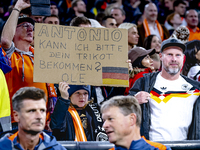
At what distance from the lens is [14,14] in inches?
142

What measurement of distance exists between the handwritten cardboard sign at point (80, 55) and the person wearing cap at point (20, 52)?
1.08 feet

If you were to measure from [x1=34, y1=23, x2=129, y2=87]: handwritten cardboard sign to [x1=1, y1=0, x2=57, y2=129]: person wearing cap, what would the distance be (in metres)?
0.33

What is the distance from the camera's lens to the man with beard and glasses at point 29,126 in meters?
2.72

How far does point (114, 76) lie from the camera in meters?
3.47

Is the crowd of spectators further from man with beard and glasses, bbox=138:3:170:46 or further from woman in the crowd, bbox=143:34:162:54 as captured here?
man with beard and glasses, bbox=138:3:170:46

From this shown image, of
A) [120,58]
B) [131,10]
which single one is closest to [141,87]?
[120,58]

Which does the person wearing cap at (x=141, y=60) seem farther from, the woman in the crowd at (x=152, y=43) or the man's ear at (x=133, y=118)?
the man's ear at (x=133, y=118)

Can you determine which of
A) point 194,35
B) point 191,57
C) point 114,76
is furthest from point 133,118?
point 194,35

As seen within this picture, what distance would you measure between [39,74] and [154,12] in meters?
4.36

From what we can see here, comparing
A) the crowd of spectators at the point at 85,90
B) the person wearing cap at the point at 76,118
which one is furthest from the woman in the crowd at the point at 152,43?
the person wearing cap at the point at 76,118

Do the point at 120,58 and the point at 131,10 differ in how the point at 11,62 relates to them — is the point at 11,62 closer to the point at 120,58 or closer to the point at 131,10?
the point at 120,58

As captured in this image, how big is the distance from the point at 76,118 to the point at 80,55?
74cm

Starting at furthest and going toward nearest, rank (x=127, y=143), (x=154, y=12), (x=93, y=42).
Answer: (x=154, y=12)
(x=93, y=42)
(x=127, y=143)

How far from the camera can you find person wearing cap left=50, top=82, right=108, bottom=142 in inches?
137
